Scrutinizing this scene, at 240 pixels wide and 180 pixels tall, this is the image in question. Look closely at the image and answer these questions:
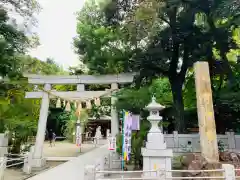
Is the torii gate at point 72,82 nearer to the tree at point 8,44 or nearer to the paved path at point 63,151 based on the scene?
the tree at point 8,44

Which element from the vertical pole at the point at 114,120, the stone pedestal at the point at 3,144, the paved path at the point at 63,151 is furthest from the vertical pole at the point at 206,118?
the paved path at the point at 63,151

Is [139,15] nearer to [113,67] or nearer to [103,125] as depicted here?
[113,67]

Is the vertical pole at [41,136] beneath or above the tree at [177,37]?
beneath

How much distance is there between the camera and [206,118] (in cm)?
719

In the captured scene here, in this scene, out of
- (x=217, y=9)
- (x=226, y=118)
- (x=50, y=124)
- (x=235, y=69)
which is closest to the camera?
(x=217, y=9)

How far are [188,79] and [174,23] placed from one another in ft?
15.5

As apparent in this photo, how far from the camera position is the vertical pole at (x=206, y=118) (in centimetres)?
690

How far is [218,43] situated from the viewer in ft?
36.6

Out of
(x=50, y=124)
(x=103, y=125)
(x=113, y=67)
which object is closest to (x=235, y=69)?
(x=113, y=67)

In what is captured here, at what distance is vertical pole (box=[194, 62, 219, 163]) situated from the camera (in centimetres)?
690

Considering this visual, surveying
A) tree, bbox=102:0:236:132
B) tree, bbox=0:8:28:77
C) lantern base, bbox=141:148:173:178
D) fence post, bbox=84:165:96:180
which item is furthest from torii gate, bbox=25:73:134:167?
fence post, bbox=84:165:96:180

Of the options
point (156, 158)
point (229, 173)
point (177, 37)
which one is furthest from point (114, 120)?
point (229, 173)

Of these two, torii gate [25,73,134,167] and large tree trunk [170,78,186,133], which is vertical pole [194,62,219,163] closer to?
torii gate [25,73,134,167]

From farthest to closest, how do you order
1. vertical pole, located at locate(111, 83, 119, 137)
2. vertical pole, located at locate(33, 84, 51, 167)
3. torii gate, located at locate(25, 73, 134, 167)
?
torii gate, located at locate(25, 73, 134, 167)
vertical pole, located at locate(111, 83, 119, 137)
vertical pole, located at locate(33, 84, 51, 167)
